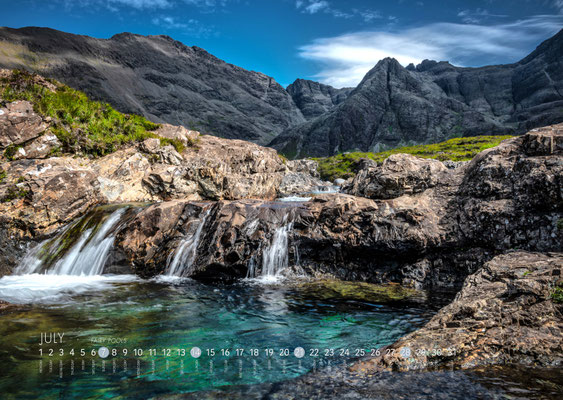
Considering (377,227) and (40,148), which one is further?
(40,148)

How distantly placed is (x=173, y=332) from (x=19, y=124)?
713 inches

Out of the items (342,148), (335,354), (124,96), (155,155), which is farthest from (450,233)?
(124,96)

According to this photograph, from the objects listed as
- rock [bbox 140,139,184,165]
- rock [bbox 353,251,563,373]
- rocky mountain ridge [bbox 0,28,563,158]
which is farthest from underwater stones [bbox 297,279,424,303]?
rocky mountain ridge [bbox 0,28,563,158]

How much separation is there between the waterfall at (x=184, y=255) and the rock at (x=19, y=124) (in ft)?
41.0

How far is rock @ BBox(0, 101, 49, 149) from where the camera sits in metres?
17.2

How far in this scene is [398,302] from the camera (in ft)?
32.0

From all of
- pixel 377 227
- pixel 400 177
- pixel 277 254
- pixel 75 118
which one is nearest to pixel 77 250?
pixel 277 254

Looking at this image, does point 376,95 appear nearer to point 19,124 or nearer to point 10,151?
point 19,124

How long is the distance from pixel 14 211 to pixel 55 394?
13484 mm

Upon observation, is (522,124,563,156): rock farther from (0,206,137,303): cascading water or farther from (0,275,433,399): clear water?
(0,206,137,303): cascading water

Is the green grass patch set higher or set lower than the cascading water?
higher

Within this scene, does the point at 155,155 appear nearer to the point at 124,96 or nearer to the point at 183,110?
the point at 124,96

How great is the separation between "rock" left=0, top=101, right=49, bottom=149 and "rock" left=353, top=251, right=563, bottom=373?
858 inches

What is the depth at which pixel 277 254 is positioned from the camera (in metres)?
13.2
